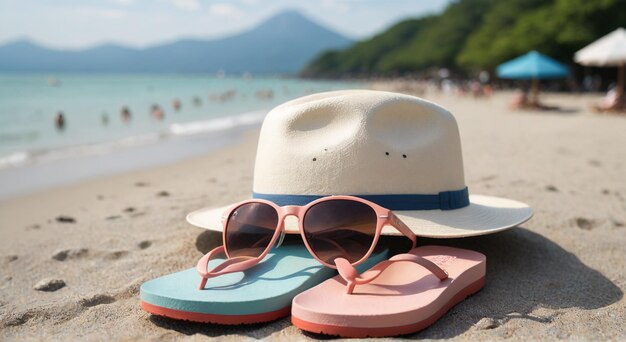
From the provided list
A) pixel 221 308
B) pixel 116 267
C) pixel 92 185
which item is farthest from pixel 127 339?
pixel 92 185

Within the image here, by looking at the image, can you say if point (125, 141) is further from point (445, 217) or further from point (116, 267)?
point (445, 217)

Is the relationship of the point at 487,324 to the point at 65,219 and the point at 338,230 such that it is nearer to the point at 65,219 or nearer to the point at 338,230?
the point at 338,230

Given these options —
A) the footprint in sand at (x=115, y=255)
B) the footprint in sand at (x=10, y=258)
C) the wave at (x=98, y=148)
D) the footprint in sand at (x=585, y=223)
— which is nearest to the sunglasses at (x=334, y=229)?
the footprint in sand at (x=115, y=255)

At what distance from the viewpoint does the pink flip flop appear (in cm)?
207

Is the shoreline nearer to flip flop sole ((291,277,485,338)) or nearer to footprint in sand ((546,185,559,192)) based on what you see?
flip flop sole ((291,277,485,338))

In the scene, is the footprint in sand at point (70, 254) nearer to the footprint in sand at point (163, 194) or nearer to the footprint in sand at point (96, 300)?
the footprint in sand at point (96, 300)

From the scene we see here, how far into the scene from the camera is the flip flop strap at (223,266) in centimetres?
236

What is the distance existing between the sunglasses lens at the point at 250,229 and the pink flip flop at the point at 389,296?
0.39 metres

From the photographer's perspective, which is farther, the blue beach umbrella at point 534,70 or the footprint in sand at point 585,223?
the blue beach umbrella at point 534,70

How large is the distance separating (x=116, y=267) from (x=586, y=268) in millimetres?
2662

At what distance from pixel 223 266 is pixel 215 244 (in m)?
0.99

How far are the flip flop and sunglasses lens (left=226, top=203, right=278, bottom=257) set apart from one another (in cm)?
10

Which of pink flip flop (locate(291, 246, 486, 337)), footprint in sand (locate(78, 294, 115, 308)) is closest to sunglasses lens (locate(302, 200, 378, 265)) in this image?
pink flip flop (locate(291, 246, 486, 337))

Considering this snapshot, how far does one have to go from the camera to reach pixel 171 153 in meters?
10.4
